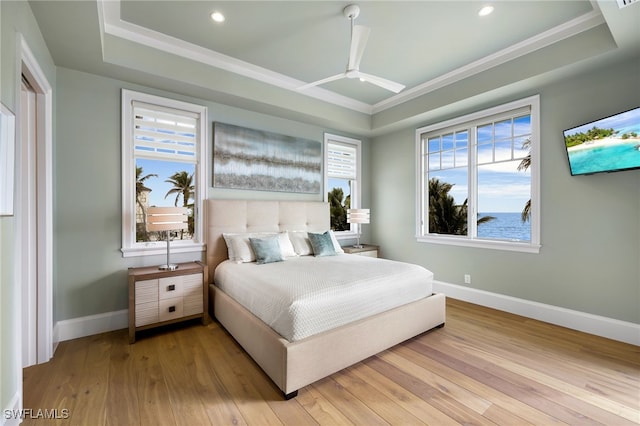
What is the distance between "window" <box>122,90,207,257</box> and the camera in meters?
2.97

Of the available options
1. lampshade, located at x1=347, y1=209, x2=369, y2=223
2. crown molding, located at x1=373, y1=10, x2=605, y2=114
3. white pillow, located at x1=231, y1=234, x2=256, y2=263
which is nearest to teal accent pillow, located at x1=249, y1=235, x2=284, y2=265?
white pillow, located at x1=231, y1=234, x2=256, y2=263

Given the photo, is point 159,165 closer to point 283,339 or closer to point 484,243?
point 283,339

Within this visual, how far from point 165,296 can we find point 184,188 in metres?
1.37

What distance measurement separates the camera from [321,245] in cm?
369

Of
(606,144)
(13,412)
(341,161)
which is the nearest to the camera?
(13,412)

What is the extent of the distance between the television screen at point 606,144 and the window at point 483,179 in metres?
0.41

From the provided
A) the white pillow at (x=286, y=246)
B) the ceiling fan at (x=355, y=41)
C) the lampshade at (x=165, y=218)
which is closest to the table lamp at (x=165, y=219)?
the lampshade at (x=165, y=218)

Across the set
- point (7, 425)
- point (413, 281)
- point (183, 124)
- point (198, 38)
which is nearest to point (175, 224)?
point (183, 124)

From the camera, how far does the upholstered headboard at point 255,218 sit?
11.2 ft

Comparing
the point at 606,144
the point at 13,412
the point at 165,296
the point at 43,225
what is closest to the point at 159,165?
the point at 43,225

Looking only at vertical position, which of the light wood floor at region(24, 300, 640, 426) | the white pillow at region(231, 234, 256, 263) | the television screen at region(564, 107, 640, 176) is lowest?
the light wood floor at region(24, 300, 640, 426)

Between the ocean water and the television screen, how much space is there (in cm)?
81

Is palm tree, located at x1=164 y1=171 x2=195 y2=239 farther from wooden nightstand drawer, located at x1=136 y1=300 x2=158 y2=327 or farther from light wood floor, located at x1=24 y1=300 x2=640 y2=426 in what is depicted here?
light wood floor, located at x1=24 y1=300 x2=640 y2=426

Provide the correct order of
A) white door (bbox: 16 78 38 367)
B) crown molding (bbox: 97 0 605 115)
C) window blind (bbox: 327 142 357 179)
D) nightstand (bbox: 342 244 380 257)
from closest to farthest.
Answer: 1. white door (bbox: 16 78 38 367)
2. crown molding (bbox: 97 0 605 115)
3. nightstand (bbox: 342 244 380 257)
4. window blind (bbox: 327 142 357 179)
